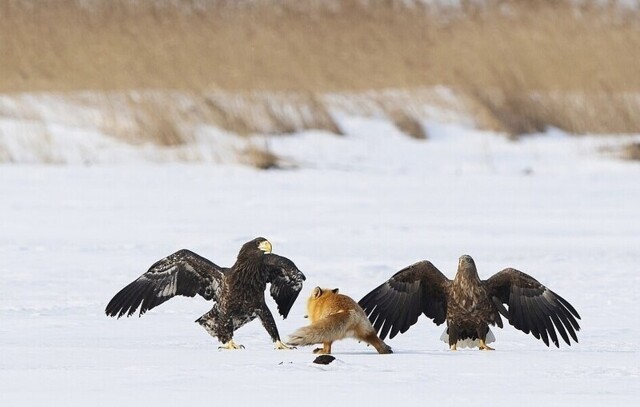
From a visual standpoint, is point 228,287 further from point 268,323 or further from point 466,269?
point 466,269

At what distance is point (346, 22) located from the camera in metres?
19.5

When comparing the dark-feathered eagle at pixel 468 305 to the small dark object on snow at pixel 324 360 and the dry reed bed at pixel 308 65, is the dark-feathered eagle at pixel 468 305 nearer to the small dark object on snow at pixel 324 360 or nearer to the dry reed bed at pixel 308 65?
the small dark object on snow at pixel 324 360

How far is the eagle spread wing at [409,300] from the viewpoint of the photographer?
6227 millimetres

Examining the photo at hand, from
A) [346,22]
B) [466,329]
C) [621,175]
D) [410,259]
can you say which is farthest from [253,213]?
[346,22]

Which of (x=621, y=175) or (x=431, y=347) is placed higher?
(x=621, y=175)

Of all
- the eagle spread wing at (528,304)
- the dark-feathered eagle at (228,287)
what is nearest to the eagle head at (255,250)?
the dark-feathered eagle at (228,287)

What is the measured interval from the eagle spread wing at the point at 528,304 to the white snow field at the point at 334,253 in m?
0.12

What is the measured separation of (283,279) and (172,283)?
0.52 m

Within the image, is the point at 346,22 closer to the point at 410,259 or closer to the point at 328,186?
the point at 328,186

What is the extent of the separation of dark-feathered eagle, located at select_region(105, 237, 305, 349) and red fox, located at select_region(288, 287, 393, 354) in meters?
0.17

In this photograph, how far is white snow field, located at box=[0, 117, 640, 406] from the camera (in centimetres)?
445

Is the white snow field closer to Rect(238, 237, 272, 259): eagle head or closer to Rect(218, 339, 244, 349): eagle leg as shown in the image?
Rect(218, 339, 244, 349): eagle leg

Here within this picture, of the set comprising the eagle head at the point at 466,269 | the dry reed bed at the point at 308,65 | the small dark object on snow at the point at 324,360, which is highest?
the dry reed bed at the point at 308,65

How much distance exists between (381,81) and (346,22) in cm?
147
